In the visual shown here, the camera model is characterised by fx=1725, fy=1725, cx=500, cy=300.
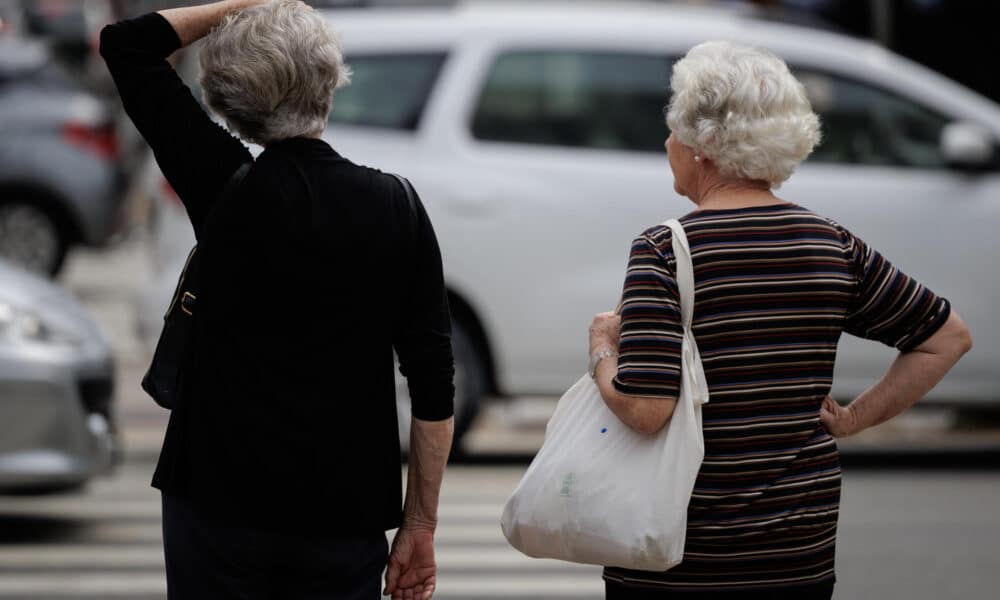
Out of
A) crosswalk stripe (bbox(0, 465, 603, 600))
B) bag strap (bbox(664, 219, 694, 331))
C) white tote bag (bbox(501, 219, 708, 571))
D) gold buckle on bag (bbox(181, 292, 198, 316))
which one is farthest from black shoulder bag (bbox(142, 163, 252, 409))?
crosswalk stripe (bbox(0, 465, 603, 600))

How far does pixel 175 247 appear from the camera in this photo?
7.95 meters

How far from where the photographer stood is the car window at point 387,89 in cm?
810

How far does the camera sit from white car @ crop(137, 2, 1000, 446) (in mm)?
7855

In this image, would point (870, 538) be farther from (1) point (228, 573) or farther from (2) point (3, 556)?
(1) point (228, 573)

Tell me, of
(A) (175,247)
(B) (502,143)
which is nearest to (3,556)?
(A) (175,247)

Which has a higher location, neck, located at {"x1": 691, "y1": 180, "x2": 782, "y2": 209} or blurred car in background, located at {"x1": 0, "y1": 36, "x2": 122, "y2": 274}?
blurred car in background, located at {"x1": 0, "y1": 36, "x2": 122, "y2": 274}

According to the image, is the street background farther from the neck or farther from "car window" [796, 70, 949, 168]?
the neck

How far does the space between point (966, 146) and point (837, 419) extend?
531cm

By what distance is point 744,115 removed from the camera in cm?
281

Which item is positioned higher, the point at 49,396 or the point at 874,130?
the point at 874,130

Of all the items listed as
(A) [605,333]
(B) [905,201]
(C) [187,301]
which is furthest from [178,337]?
(B) [905,201]

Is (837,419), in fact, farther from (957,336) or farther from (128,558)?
(128,558)

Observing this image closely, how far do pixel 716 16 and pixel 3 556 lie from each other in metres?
4.36

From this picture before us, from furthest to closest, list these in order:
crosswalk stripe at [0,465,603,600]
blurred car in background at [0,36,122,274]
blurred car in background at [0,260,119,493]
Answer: blurred car in background at [0,36,122,274]
blurred car in background at [0,260,119,493]
crosswalk stripe at [0,465,603,600]
